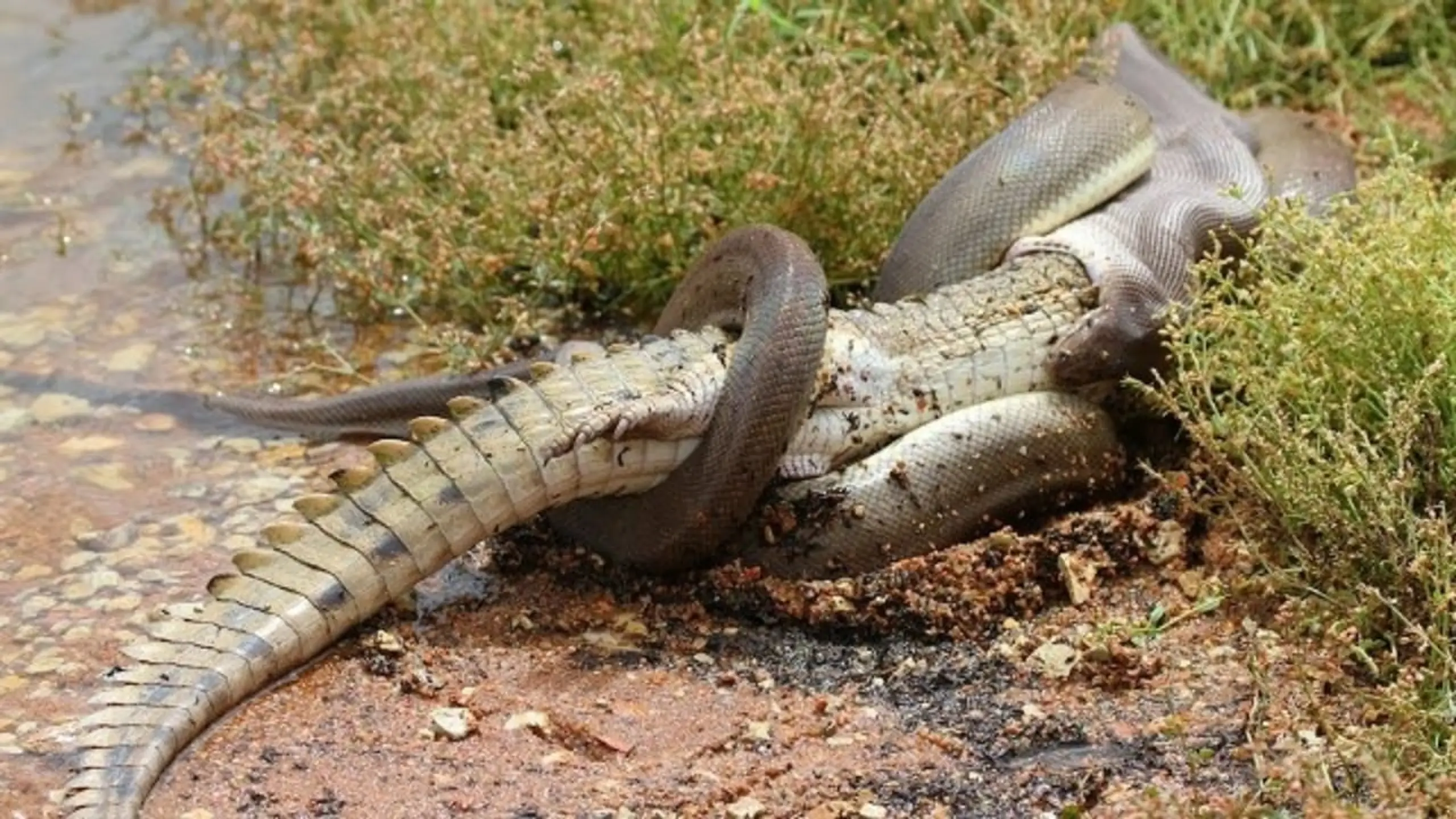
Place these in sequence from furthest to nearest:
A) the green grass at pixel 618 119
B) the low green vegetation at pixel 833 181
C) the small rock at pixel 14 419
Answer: the green grass at pixel 618 119 < the small rock at pixel 14 419 < the low green vegetation at pixel 833 181

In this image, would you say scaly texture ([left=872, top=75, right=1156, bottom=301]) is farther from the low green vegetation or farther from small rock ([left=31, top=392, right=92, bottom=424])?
small rock ([left=31, top=392, right=92, bottom=424])

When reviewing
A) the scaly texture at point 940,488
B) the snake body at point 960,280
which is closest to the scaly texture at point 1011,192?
the snake body at point 960,280

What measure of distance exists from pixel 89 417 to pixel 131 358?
41 centimetres

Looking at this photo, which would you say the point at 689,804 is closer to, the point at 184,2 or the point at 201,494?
the point at 201,494

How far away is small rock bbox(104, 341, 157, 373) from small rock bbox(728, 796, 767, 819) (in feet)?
9.61

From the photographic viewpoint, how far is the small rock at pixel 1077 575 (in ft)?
18.2

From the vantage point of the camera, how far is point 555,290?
7148 mm

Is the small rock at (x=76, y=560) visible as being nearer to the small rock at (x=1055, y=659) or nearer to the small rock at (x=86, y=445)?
the small rock at (x=86, y=445)

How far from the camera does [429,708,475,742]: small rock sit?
16.6 ft

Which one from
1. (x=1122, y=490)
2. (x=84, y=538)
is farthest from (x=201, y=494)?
(x=1122, y=490)

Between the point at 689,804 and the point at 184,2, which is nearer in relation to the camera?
the point at 689,804

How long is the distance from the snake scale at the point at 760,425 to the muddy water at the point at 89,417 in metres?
0.26

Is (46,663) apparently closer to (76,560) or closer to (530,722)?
(76,560)

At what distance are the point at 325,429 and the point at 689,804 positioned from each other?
2212 millimetres
